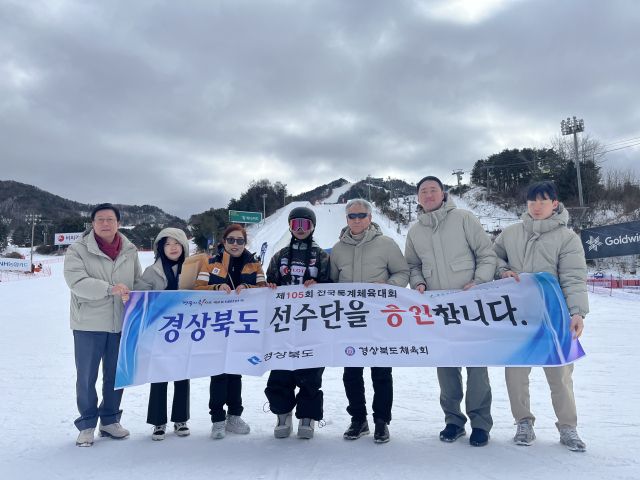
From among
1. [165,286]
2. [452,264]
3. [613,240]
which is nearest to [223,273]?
[165,286]

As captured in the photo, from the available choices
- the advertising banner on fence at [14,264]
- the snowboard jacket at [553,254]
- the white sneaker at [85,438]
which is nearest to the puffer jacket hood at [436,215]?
the snowboard jacket at [553,254]

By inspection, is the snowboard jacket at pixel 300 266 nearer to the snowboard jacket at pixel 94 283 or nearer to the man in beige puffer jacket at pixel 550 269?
the snowboard jacket at pixel 94 283

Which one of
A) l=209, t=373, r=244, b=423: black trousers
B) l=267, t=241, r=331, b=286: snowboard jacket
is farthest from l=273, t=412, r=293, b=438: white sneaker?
l=267, t=241, r=331, b=286: snowboard jacket

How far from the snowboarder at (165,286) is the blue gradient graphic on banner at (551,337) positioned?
9.14 feet

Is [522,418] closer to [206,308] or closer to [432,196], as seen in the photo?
[432,196]

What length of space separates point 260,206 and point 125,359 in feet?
181

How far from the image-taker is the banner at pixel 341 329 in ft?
10.2

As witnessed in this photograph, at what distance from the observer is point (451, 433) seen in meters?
3.17

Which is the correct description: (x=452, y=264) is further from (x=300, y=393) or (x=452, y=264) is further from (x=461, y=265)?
(x=300, y=393)

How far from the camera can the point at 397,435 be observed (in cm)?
333

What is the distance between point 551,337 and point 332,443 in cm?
196

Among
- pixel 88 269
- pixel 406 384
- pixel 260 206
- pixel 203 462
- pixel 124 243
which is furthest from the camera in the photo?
pixel 260 206

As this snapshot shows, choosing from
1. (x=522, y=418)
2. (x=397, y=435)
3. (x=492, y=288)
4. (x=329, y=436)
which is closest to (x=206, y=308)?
(x=329, y=436)

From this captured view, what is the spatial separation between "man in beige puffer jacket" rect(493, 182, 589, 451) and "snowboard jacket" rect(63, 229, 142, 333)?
3.42m
